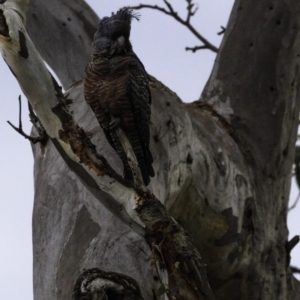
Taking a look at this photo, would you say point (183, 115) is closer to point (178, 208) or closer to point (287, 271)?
point (178, 208)

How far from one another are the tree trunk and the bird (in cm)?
18

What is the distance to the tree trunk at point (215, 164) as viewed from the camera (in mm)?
2877

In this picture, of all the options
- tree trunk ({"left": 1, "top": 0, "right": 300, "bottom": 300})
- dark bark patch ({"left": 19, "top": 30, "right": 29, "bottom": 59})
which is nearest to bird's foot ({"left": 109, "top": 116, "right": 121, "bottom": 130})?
tree trunk ({"left": 1, "top": 0, "right": 300, "bottom": 300})

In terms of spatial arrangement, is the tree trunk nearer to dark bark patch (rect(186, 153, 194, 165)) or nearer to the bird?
dark bark patch (rect(186, 153, 194, 165))

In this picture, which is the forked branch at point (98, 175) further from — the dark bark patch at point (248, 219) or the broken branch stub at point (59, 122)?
the dark bark patch at point (248, 219)

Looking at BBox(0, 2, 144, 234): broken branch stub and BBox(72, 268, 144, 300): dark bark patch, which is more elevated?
BBox(0, 2, 144, 234): broken branch stub

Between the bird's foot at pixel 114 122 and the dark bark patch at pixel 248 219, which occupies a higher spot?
the dark bark patch at pixel 248 219

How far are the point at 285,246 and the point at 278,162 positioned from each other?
437mm

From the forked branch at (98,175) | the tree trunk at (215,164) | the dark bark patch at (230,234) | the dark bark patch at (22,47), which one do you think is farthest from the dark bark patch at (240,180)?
the dark bark patch at (22,47)

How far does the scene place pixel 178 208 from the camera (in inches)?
139

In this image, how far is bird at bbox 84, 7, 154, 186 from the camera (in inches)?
112

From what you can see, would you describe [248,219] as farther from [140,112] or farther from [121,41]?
[121,41]

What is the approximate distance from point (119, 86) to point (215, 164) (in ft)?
3.12

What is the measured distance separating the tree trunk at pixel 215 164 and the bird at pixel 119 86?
0.18 meters
